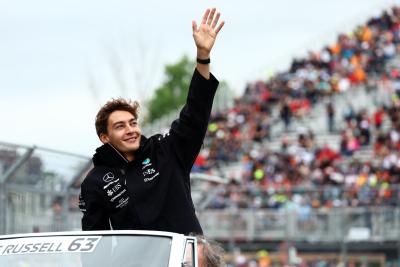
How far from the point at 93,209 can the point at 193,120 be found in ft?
2.41

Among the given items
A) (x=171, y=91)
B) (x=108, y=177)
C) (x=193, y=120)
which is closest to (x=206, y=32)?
(x=193, y=120)

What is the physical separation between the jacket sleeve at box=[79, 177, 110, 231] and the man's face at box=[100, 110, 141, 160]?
26 cm

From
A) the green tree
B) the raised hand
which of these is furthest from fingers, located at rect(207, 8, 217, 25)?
the green tree

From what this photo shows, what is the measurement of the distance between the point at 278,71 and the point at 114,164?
3230cm

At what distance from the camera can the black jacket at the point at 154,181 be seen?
625 cm

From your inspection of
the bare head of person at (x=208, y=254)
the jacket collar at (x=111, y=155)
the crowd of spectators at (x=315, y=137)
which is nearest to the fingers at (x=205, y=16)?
the jacket collar at (x=111, y=155)

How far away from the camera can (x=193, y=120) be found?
253 inches

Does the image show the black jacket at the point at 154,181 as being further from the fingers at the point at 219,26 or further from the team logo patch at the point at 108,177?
the fingers at the point at 219,26

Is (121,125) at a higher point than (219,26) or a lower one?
lower

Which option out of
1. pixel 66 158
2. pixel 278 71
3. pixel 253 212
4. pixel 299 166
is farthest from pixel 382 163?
pixel 66 158

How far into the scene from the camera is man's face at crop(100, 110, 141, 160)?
6406 mm

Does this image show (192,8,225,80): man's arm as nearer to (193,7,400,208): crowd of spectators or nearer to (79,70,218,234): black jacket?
(79,70,218,234): black jacket

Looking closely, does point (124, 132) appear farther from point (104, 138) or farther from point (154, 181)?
point (154, 181)

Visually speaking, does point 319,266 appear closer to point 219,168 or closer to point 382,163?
point 382,163
